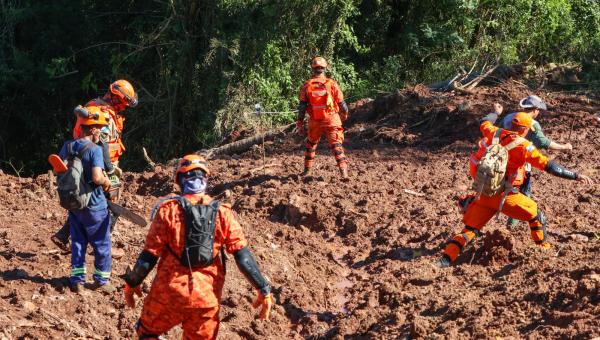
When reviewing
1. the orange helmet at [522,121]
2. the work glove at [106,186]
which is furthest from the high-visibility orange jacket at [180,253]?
the orange helmet at [522,121]

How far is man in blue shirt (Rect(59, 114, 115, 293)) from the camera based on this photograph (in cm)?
748

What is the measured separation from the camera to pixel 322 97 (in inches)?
484

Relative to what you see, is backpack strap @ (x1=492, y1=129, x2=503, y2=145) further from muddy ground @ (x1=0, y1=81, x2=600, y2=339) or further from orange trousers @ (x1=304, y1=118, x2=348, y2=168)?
orange trousers @ (x1=304, y1=118, x2=348, y2=168)

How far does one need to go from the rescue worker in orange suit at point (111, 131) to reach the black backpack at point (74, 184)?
358mm

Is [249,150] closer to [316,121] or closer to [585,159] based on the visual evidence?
[316,121]

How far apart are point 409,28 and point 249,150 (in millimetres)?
7868

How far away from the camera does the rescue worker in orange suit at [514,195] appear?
326 inches

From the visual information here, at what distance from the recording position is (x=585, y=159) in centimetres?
1269

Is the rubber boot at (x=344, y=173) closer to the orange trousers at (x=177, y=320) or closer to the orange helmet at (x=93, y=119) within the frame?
the orange helmet at (x=93, y=119)

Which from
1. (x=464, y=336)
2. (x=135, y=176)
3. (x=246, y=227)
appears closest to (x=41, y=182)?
(x=135, y=176)

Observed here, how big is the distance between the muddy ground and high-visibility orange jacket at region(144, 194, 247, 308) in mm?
1686

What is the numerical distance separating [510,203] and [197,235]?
3826mm

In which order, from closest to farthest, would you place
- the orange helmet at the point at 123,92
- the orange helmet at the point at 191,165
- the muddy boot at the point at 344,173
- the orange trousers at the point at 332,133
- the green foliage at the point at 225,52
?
1. the orange helmet at the point at 191,165
2. the orange helmet at the point at 123,92
3. the orange trousers at the point at 332,133
4. the muddy boot at the point at 344,173
5. the green foliage at the point at 225,52

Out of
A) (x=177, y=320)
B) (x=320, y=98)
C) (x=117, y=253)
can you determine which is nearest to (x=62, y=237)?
(x=117, y=253)
